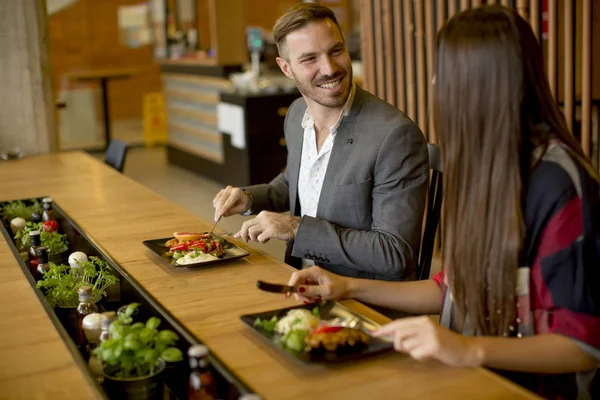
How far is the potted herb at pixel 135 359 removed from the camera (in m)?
1.46

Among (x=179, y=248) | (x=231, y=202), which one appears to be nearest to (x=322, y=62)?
(x=231, y=202)

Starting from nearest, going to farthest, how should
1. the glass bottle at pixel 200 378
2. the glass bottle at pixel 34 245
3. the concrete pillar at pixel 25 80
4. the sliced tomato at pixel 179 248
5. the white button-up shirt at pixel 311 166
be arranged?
the glass bottle at pixel 200 378 < the sliced tomato at pixel 179 248 < the glass bottle at pixel 34 245 < the white button-up shirt at pixel 311 166 < the concrete pillar at pixel 25 80

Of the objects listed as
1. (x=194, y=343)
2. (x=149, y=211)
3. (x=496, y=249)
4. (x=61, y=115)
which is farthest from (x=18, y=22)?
(x=61, y=115)

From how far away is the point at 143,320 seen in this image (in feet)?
6.32

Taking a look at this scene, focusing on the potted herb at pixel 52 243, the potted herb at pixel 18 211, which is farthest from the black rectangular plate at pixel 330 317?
the potted herb at pixel 18 211

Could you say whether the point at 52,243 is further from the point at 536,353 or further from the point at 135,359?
the point at 536,353

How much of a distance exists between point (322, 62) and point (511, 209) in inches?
41.7

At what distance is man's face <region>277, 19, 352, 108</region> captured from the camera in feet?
7.75

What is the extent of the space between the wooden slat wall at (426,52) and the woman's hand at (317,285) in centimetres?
234

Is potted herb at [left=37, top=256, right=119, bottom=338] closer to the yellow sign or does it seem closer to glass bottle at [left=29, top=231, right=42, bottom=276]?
glass bottle at [left=29, top=231, right=42, bottom=276]

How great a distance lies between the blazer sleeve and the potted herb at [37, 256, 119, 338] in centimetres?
55

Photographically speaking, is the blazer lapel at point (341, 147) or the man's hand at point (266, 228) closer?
the man's hand at point (266, 228)

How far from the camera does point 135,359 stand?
1.48 metres

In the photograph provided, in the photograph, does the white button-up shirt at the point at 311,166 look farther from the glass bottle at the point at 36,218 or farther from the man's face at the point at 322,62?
the glass bottle at the point at 36,218
